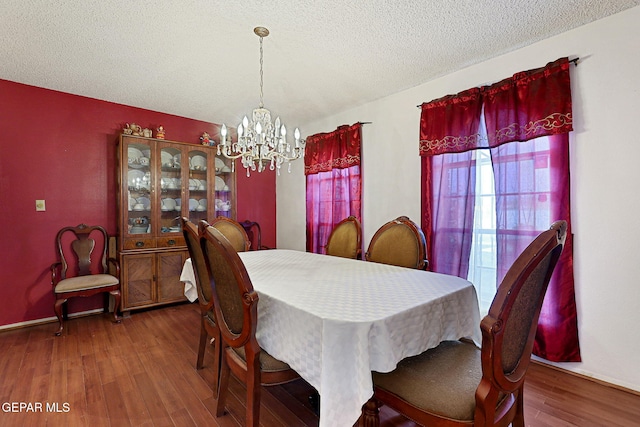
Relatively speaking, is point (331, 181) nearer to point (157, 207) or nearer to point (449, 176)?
point (449, 176)

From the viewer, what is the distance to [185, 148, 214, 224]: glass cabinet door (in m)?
3.75

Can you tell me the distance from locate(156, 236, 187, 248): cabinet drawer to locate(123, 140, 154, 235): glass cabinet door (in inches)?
6.3

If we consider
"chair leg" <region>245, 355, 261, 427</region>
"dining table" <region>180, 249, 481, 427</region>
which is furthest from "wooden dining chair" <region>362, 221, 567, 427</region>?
"chair leg" <region>245, 355, 261, 427</region>

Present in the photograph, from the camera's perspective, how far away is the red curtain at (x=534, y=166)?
2062 millimetres

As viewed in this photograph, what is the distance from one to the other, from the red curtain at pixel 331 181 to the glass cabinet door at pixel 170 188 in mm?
1662

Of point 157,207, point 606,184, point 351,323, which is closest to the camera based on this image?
point 351,323

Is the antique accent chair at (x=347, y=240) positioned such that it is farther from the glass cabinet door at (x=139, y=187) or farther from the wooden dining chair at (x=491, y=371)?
the glass cabinet door at (x=139, y=187)

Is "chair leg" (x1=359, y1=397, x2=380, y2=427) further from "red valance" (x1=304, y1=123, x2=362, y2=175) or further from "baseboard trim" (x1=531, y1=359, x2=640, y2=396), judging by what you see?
"red valance" (x1=304, y1=123, x2=362, y2=175)

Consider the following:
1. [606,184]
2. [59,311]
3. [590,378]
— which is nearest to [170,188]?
[59,311]

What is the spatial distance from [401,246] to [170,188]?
284cm

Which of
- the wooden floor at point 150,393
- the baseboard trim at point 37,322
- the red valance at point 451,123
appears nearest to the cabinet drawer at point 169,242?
the baseboard trim at point 37,322

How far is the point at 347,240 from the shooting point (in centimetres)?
281

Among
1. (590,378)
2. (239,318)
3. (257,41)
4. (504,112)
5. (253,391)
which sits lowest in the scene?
(590,378)

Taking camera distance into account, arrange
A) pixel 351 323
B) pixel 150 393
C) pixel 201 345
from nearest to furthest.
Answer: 1. pixel 351 323
2. pixel 150 393
3. pixel 201 345
